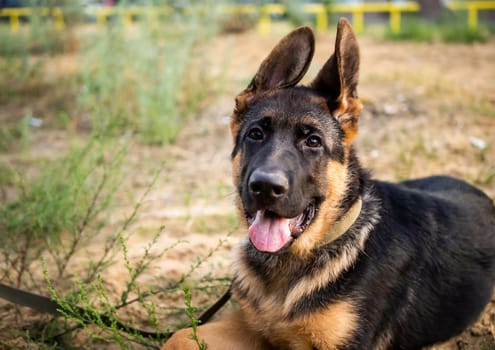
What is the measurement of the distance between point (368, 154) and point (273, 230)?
13.7 feet

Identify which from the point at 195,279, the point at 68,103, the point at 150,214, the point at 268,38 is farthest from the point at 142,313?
the point at 268,38

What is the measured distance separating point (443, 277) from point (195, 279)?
1.93 metres

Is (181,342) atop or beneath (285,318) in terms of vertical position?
beneath

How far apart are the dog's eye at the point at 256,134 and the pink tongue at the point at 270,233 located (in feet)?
1.59

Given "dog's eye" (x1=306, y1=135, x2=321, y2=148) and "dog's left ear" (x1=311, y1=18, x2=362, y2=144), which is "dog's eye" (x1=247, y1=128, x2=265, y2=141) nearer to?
"dog's eye" (x1=306, y1=135, x2=321, y2=148)

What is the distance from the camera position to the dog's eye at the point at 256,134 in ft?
11.8

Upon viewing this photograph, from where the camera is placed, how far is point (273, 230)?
3.35m

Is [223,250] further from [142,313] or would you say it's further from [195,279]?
[142,313]

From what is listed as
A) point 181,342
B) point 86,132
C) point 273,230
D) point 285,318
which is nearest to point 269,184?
point 273,230

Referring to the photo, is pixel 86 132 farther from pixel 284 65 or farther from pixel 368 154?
pixel 284 65

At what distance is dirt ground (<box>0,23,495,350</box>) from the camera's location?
5.18 metres

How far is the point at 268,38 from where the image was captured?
1455cm

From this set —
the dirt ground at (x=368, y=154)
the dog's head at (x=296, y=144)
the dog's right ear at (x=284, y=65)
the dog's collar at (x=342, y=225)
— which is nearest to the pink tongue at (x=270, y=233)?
the dog's head at (x=296, y=144)

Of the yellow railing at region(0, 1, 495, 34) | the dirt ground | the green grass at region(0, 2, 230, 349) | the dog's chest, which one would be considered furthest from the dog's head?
the yellow railing at region(0, 1, 495, 34)
